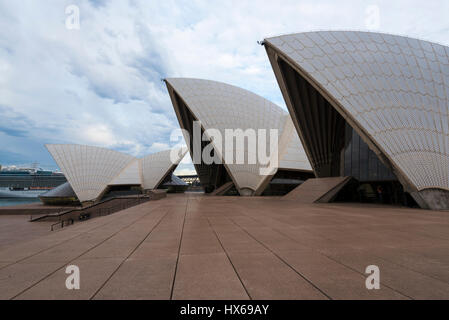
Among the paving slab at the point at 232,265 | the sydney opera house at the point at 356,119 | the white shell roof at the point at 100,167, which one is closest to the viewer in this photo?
the paving slab at the point at 232,265

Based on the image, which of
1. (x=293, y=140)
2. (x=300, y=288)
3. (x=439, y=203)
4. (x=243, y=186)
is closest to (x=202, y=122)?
(x=243, y=186)

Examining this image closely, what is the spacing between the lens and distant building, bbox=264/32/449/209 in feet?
40.1

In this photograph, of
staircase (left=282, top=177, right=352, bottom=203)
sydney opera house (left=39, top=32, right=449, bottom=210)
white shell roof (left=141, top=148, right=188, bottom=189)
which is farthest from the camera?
white shell roof (left=141, top=148, right=188, bottom=189)

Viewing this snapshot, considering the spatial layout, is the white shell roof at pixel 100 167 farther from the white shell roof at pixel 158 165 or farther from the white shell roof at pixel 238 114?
the white shell roof at pixel 238 114

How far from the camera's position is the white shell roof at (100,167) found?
100ft

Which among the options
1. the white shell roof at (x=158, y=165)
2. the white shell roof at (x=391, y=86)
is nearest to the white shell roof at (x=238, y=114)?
the white shell roof at (x=391, y=86)

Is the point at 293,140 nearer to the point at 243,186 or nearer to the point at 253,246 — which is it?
the point at 243,186

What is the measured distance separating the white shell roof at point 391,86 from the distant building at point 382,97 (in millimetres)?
47

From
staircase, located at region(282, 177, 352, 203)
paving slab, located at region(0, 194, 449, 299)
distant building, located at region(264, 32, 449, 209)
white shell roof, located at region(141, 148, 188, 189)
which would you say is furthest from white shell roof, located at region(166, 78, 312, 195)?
paving slab, located at region(0, 194, 449, 299)

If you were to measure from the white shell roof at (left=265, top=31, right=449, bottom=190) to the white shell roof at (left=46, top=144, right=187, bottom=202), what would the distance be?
2680 centimetres

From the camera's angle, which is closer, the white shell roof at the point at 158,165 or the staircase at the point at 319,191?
the staircase at the point at 319,191

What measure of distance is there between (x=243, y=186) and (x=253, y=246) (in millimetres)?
19828

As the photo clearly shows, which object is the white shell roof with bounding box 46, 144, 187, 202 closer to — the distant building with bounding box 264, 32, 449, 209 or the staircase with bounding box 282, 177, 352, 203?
the staircase with bounding box 282, 177, 352, 203

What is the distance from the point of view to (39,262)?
12.2ft
